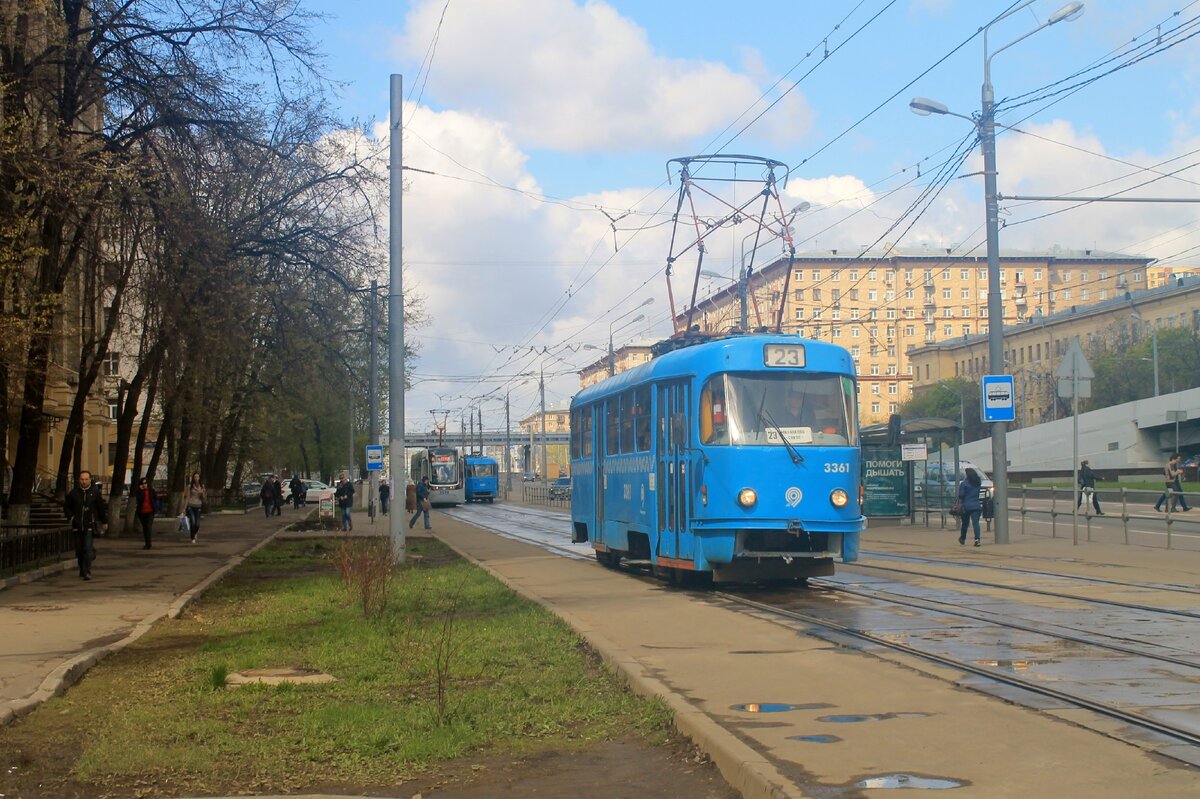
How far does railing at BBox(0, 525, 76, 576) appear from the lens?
2095 cm

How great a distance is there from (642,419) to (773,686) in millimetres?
9939

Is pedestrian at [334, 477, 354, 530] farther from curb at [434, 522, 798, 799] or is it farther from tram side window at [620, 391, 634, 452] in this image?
curb at [434, 522, 798, 799]

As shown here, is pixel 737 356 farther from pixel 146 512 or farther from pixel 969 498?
pixel 146 512

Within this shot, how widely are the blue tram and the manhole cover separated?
69.2 meters

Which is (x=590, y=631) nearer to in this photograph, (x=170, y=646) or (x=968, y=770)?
(x=170, y=646)

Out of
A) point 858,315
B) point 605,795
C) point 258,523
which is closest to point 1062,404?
point 858,315

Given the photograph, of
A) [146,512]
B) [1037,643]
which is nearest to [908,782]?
[1037,643]

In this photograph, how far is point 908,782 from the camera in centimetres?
616

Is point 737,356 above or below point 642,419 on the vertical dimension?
above

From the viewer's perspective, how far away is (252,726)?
28.4 feet

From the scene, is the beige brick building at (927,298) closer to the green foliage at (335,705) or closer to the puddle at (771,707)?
the green foliage at (335,705)

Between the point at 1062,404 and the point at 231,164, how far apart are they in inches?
2805

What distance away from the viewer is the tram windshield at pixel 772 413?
1609cm

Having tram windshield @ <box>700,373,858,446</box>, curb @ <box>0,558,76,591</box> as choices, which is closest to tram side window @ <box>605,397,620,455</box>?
tram windshield @ <box>700,373,858,446</box>
